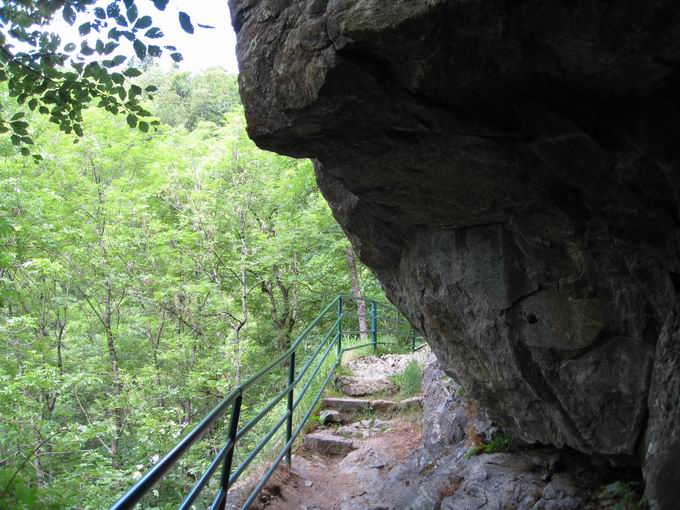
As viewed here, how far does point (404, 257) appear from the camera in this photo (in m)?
4.43

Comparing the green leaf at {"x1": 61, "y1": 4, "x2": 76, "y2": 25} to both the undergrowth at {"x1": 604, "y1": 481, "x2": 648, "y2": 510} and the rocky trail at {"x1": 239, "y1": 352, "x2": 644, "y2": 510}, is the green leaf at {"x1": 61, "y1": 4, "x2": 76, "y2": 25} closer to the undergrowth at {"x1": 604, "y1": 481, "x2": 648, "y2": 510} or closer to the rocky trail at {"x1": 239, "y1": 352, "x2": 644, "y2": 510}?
the rocky trail at {"x1": 239, "y1": 352, "x2": 644, "y2": 510}

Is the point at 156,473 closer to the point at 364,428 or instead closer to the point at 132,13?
the point at 132,13

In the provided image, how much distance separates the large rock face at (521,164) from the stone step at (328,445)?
2227 millimetres

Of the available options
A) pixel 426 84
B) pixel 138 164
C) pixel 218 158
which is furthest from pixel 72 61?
pixel 138 164

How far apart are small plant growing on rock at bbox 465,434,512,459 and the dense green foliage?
330 inches

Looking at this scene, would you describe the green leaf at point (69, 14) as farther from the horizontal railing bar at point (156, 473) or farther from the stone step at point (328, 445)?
the stone step at point (328, 445)

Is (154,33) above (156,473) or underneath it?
above

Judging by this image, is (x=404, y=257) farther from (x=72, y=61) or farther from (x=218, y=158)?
(x=218, y=158)

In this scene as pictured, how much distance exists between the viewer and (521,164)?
2.99 metres

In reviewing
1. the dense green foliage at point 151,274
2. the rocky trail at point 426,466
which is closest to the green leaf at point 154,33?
the rocky trail at point 426,466

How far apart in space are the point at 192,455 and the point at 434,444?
28.5 feet

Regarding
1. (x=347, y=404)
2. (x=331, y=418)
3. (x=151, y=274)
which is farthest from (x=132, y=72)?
(x=151, y=274)

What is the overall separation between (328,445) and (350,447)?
240mm

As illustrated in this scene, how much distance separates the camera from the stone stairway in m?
4.66
